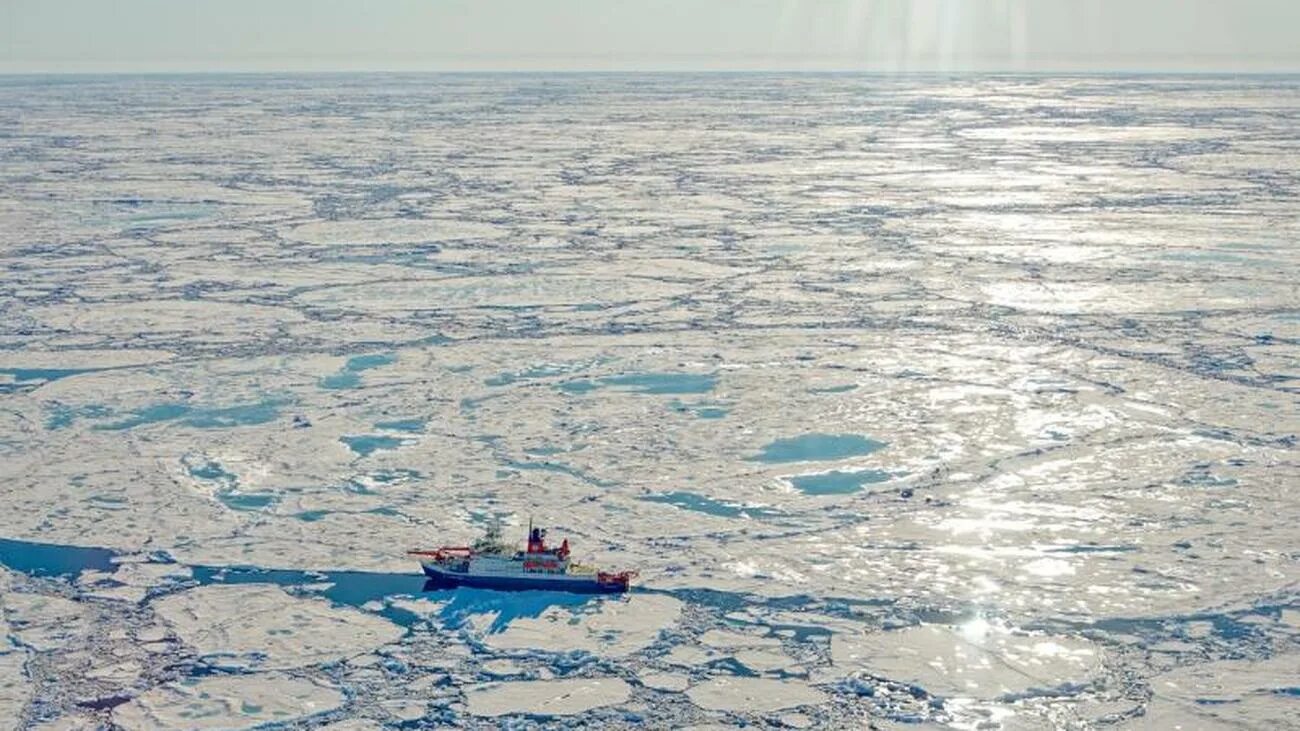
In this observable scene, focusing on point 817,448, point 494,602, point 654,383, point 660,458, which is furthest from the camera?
point 654,383

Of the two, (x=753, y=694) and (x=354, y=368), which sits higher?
(x=354, y=368)

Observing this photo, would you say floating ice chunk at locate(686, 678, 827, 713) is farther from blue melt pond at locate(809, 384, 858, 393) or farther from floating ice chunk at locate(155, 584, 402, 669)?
blue melt pond at locate(809, 384, 858, 393)

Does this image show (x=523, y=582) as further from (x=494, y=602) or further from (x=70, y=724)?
(x=70, y=724)

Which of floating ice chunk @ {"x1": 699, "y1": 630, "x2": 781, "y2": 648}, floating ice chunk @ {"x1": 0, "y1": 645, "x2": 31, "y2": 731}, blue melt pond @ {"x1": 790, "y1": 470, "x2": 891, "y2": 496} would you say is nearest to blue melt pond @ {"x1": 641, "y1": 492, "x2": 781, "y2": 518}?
blue melt pond @ {"x1": 790, "y1": 470, "x2": 891, "y2": 496}

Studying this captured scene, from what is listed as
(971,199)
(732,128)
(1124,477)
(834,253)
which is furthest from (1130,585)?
(732,128)

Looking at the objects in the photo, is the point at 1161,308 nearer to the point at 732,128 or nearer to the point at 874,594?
the point at 874,594

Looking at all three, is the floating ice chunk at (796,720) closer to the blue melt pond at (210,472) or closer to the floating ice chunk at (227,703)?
the floating ice chunk at (227,703)

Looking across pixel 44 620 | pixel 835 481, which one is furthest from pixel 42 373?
pixel 835 481
